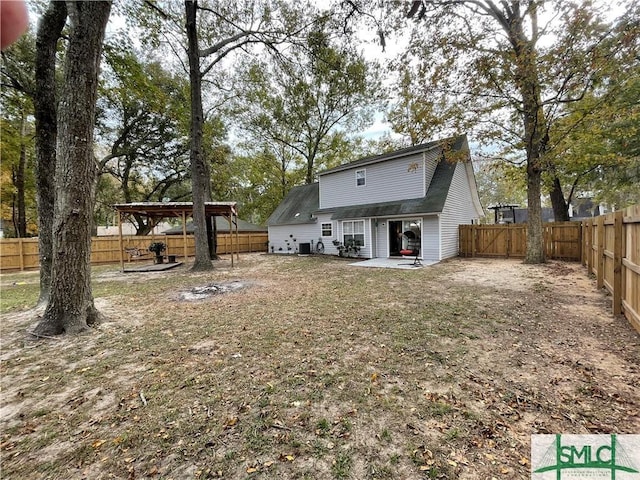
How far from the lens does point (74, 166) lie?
4164mm

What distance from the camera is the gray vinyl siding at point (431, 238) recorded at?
484 inches

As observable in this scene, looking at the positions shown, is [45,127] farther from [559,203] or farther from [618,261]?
[559,203]

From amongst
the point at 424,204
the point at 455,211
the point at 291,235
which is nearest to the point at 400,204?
the point at 424,204

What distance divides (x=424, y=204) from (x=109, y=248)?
636 inches

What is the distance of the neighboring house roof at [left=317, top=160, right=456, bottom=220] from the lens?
12.2 m

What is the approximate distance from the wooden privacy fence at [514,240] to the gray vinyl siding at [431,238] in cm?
254

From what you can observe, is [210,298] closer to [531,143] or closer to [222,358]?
[222,358]

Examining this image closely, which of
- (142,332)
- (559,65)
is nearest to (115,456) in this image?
(142,332)

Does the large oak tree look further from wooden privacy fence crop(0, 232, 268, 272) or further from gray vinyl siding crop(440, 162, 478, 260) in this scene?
wooden privacy fence crop(0, 232, 268, 272)

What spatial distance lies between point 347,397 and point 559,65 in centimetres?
954

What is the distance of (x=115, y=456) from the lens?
1948mm

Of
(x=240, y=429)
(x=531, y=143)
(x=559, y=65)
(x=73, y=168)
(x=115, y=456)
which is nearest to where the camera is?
(x=115, y=456)

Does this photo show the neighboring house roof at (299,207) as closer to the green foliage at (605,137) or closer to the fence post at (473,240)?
the fence post at (473,240)
